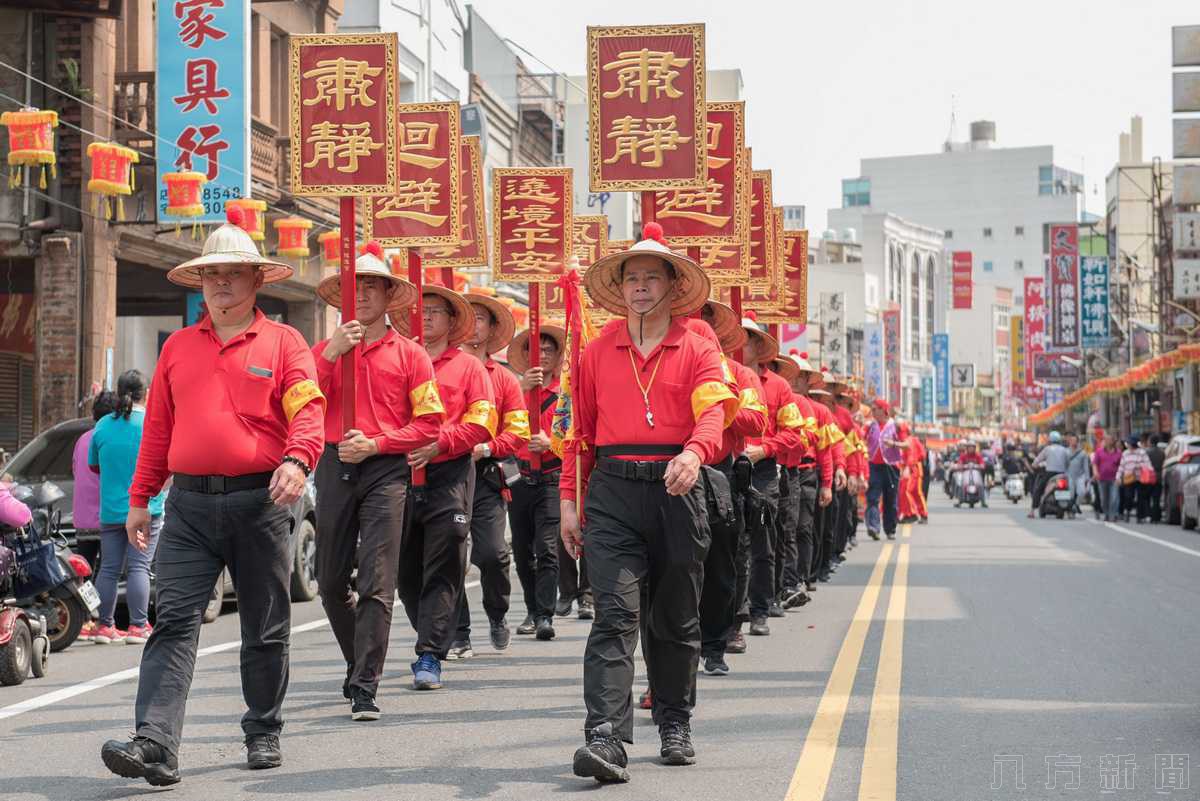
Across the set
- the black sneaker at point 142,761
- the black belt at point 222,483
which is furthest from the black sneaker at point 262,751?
the black belt at point 222,483

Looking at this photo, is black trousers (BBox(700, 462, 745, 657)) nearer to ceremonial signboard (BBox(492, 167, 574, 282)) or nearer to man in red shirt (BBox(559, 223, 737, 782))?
man in red shirt (BBox(559, 223, 737, 782))

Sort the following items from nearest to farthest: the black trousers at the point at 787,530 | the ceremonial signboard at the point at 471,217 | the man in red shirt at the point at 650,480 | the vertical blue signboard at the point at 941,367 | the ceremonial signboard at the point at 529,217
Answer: the man in red shirt at the point at 650,480
the black trousers at the point at 787,530
the ceremonial signboard at the point at 471,217
the ceremonial signboard at the point at 529,217
the vertical blue signboard at the point at 941,367

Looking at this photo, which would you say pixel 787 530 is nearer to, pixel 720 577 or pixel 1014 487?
pixel 720 577

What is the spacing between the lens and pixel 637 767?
6812 millimetres

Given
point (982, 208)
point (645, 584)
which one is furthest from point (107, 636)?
point (982, 208)

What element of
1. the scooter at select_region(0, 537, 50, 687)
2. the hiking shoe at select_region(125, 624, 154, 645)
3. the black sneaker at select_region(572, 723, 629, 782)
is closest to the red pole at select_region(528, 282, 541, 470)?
the hiking shoe at select_region(125, 624, 154, 645)

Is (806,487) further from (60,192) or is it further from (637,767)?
(60,192)

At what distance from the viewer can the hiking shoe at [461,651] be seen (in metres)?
10.6

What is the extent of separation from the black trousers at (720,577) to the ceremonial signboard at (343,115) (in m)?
3.00

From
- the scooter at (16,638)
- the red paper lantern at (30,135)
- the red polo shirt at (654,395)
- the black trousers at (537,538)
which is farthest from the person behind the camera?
the red paper lantern at (30,135)

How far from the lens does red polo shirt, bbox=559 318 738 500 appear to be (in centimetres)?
693

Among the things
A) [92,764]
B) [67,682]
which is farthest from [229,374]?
[67,682]

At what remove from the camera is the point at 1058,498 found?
116 feet

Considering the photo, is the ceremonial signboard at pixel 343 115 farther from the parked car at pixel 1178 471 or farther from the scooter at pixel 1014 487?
the scooter at pixel 1014 487
